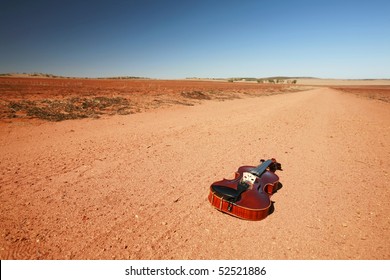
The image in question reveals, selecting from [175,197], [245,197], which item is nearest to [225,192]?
[245,197]

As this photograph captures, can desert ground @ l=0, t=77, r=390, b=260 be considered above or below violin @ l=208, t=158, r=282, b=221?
below

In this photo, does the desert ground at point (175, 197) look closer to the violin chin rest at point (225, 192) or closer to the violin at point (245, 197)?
the violin at point (245, 197)

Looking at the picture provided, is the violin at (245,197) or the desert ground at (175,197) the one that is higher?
the violin at (245,197)

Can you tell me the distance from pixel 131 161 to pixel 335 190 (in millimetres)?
4221

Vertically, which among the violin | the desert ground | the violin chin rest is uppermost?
the violin chin rest

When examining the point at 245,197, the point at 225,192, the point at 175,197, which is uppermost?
the point at 225,192

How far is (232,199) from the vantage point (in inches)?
129

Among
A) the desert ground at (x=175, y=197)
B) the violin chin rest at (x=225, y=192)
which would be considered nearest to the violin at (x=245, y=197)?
the violin chin rest at (x=225, y=192)

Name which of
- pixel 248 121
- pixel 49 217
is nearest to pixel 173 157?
pixel 49 217

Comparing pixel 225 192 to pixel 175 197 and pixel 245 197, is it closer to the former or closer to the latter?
pixel 245 197

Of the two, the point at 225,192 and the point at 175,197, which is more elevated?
the point at 225,192

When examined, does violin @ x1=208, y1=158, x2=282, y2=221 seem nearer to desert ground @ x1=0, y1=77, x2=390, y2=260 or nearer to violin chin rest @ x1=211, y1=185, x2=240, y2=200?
violin chin rest @ x1=211, y1=185, x2=240, y2=200

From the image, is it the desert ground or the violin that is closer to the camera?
the desert ground

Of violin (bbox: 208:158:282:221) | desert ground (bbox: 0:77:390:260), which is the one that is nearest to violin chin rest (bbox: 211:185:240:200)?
violin (bbox: 208:158:282:221)
